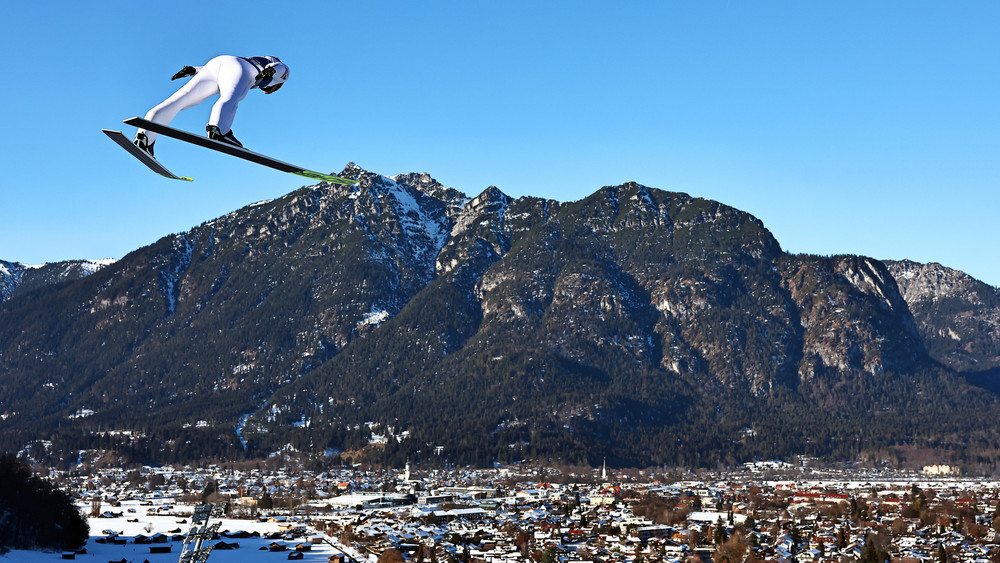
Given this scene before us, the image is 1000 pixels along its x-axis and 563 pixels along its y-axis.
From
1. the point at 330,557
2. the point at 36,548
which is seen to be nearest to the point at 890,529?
the point at 330,557

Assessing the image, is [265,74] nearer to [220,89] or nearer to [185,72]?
[220,89]

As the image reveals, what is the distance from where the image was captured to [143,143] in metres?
20.4

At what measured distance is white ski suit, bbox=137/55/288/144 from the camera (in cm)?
1939

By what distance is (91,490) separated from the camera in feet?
655

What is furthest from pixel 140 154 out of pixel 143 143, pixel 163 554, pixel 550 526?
pixel 550 526

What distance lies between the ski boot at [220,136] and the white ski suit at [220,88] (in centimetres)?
7

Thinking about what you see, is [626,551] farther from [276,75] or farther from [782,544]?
[276,75]

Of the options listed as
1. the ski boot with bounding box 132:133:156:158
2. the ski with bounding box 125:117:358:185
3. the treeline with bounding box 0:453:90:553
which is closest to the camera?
the ski with bounding box 125:117:358:185

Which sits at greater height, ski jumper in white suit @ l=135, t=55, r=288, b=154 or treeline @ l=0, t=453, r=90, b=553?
ski jumper in white suit @ l=135, t=55, r=288, b=154

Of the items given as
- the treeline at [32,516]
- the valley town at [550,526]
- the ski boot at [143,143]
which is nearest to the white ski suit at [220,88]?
the ski boot at [143,143]

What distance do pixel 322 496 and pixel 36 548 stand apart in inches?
3839

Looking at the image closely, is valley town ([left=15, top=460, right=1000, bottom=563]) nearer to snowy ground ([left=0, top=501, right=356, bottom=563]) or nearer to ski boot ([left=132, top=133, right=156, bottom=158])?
snowy ground ([left=0, top=501, right=356, bottom=563])

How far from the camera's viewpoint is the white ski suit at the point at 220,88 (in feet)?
63.6

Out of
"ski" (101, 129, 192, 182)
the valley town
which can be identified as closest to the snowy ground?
the valley town
